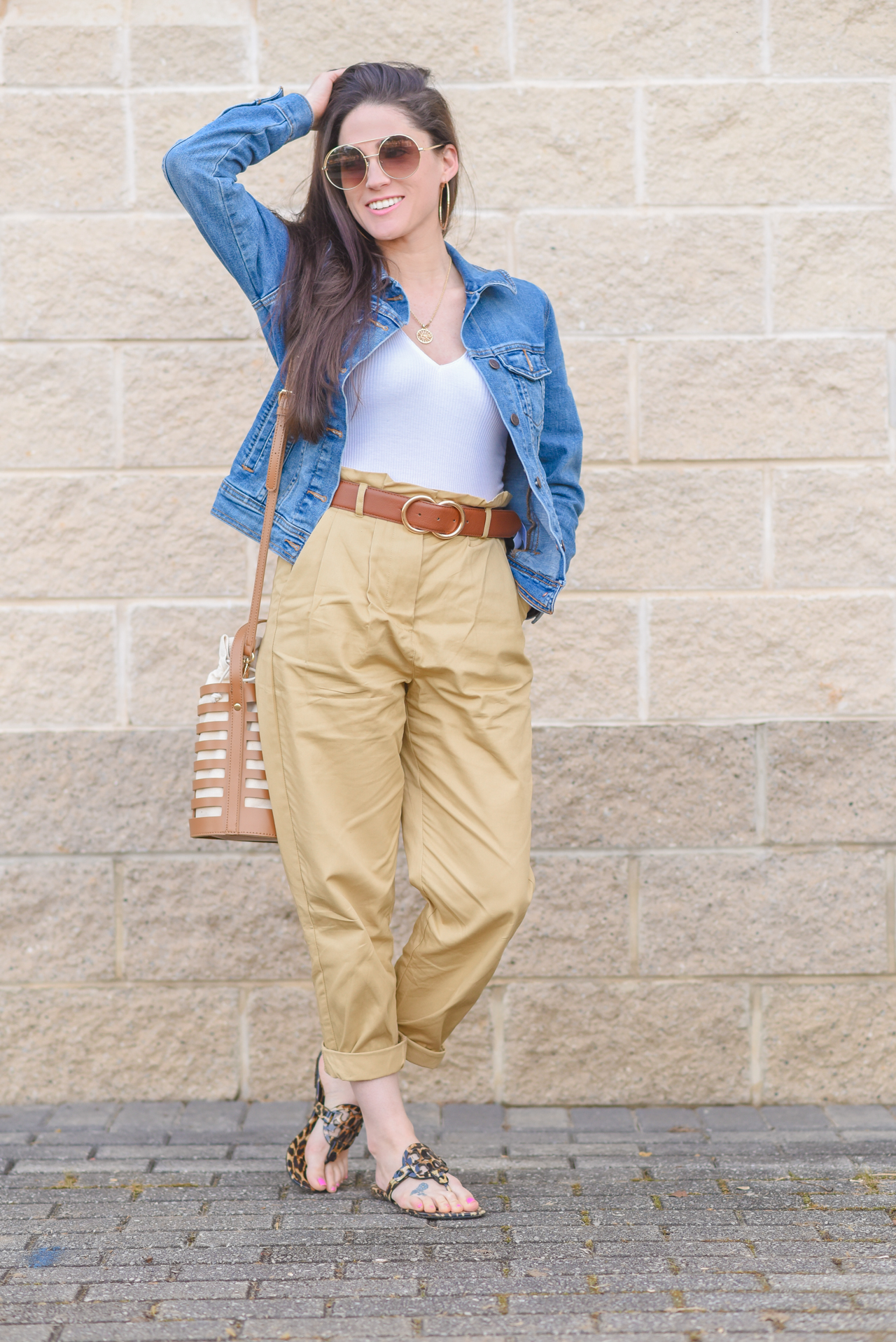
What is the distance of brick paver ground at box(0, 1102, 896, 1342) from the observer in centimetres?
210

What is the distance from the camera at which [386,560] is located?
8.19 feet

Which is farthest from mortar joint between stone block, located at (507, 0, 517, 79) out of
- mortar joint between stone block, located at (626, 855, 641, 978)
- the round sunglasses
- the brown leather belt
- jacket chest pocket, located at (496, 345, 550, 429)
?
mortar joint between stone block, located at (626, 855, 641, 978)

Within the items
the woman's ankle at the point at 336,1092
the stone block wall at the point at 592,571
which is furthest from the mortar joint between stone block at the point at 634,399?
the woman's ankle at the point at 336,1092

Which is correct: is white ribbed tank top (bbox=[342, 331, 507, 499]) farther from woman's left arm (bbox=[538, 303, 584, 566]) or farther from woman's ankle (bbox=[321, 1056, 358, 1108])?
woman's ankle (bbox=[321, 1056, 358, 1108])

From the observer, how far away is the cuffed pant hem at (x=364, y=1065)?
2604 mm

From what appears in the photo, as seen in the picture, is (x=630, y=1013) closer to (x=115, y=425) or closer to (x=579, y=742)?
(x=579, y=742)

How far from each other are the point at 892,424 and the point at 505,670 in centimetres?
143

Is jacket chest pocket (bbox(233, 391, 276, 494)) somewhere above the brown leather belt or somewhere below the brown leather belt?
above

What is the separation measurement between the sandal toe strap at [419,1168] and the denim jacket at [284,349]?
1.12m

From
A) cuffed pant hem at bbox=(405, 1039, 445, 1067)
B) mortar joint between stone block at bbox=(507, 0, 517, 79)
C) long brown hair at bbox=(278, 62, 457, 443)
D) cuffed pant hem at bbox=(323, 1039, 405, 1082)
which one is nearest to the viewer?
long brown hair at bbox=(278, 62, 457, 443)

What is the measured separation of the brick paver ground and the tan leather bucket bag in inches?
30.0

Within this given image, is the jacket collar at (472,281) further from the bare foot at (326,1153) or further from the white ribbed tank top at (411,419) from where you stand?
the bare foot at (326,1153)

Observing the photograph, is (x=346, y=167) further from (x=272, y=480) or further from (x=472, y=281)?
(x=272, y=480)

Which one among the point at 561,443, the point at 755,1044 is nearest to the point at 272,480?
the point at 561,443
